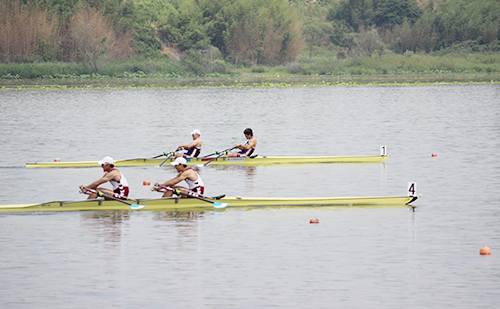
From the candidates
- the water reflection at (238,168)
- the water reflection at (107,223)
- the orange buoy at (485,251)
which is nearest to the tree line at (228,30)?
the water reflection at (238,168)

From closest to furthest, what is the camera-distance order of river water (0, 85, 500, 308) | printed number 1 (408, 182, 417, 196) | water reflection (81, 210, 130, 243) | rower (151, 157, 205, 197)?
river water (0, 85, 500, 308) → water reflection (81, 210, 130, 243) → rower (151, 157, 205, 197) → printed number 1 (408, 182, 417, 196)

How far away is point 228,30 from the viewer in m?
93.4

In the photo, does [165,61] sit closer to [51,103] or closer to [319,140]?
[51,103]

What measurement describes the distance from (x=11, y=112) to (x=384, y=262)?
41.0 m

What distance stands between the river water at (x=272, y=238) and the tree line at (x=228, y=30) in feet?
172

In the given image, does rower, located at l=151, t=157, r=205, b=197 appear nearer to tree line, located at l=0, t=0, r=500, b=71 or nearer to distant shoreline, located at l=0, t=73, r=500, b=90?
distant shoreline, located at l=0, t=73, r=500, b=90

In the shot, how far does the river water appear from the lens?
10651mm

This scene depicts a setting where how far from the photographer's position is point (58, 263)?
40.6ft

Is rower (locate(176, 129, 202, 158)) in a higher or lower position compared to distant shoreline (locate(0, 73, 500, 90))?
lower

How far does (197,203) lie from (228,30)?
7898cm

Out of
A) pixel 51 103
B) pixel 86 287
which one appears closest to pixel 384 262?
pixel 86 287

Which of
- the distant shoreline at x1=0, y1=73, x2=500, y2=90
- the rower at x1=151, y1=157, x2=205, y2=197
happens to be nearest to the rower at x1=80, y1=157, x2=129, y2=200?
the rower at x1=151, y1=157, x2=205, y2=197

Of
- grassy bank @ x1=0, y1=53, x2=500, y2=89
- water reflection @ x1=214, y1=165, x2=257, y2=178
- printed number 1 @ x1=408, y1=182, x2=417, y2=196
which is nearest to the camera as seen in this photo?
printed number 1 @ x1=408, y1=182, x2=417, y2=196

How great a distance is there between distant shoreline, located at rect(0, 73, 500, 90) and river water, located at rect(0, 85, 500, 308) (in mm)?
41378
